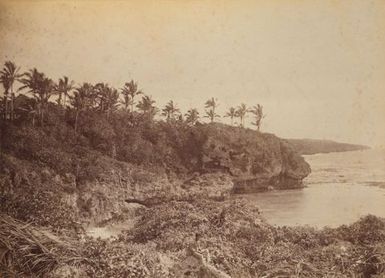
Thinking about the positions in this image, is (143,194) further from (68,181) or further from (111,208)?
(68,181)

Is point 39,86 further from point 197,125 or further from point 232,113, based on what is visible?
point 232,113

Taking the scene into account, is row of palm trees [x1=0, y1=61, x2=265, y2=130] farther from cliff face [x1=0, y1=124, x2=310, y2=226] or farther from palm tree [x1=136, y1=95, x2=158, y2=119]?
cliff face [x1=0, y1=124, x2=310, y2=226]

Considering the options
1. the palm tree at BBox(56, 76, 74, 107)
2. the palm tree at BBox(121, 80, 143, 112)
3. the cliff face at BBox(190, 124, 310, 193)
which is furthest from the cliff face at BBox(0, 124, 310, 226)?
the palm tree at BBox(121, 80, 143, 112)

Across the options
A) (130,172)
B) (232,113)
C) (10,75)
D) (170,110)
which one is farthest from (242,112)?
(10,75)

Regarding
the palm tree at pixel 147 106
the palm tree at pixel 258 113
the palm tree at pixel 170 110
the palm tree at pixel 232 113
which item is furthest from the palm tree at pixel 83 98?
the palm tree at pixel 258 113

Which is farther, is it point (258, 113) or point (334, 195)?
point (258, 113)

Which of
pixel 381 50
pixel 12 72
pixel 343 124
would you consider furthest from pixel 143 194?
pixel 381 50

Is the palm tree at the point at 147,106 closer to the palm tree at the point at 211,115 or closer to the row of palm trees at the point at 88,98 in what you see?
the row of palm trees at the point at 88,98
